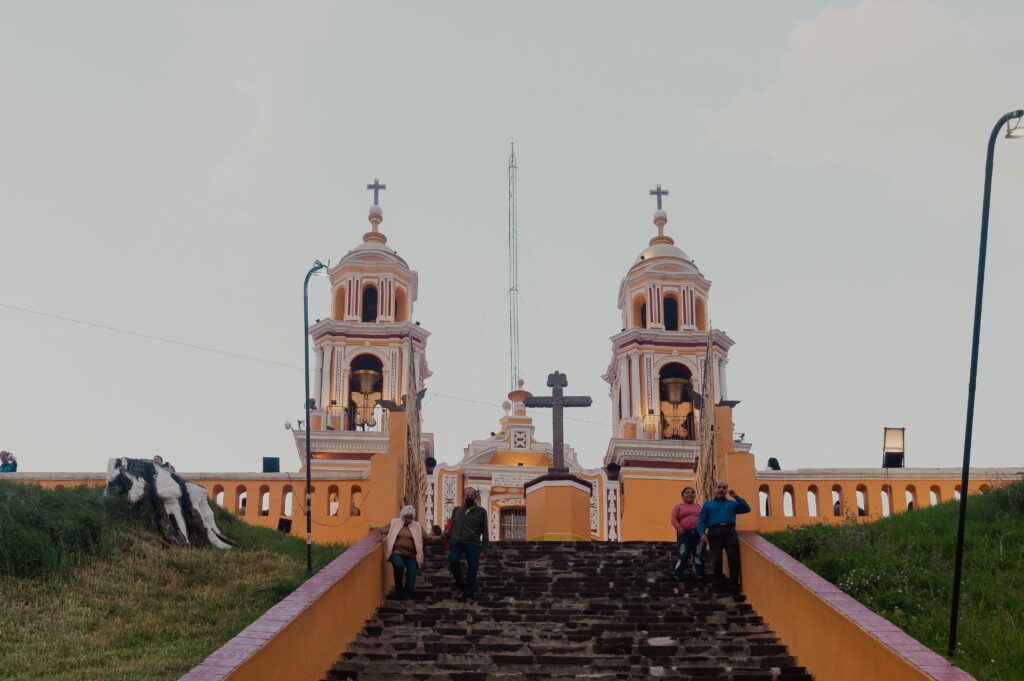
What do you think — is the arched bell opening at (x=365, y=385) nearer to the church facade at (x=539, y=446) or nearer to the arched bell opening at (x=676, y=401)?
the church facade at (x=539, y=446)

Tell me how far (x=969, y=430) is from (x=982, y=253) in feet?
4.53

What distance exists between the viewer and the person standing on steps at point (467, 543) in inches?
505

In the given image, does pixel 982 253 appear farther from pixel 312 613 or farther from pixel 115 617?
pixel 115 617

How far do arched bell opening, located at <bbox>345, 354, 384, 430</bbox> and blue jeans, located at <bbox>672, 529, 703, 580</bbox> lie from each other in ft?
75.4

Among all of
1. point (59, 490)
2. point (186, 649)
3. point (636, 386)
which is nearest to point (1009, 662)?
point (186, 649)

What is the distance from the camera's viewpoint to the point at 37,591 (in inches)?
494

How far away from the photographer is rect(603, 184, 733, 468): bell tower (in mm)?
33062

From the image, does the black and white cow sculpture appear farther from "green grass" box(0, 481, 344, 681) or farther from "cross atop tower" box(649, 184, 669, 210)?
"cross atop tower" box(649, 184, 669, 210)

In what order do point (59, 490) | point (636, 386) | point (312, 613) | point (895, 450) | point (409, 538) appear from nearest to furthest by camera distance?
1. point (312, 613)
2. point (409, 538)
3. point (59, 490)
4. point (895, 450)
5. point (636, 386)

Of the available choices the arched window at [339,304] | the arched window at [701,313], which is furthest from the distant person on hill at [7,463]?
the arched window at [701,313]

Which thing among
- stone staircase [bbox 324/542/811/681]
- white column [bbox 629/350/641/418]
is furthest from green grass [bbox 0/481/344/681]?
white column [bbox 629/350/641/418]

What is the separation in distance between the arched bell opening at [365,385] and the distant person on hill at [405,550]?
2285cm

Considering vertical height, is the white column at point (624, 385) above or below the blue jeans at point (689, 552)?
above

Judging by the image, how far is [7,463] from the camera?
19828 millimetres
